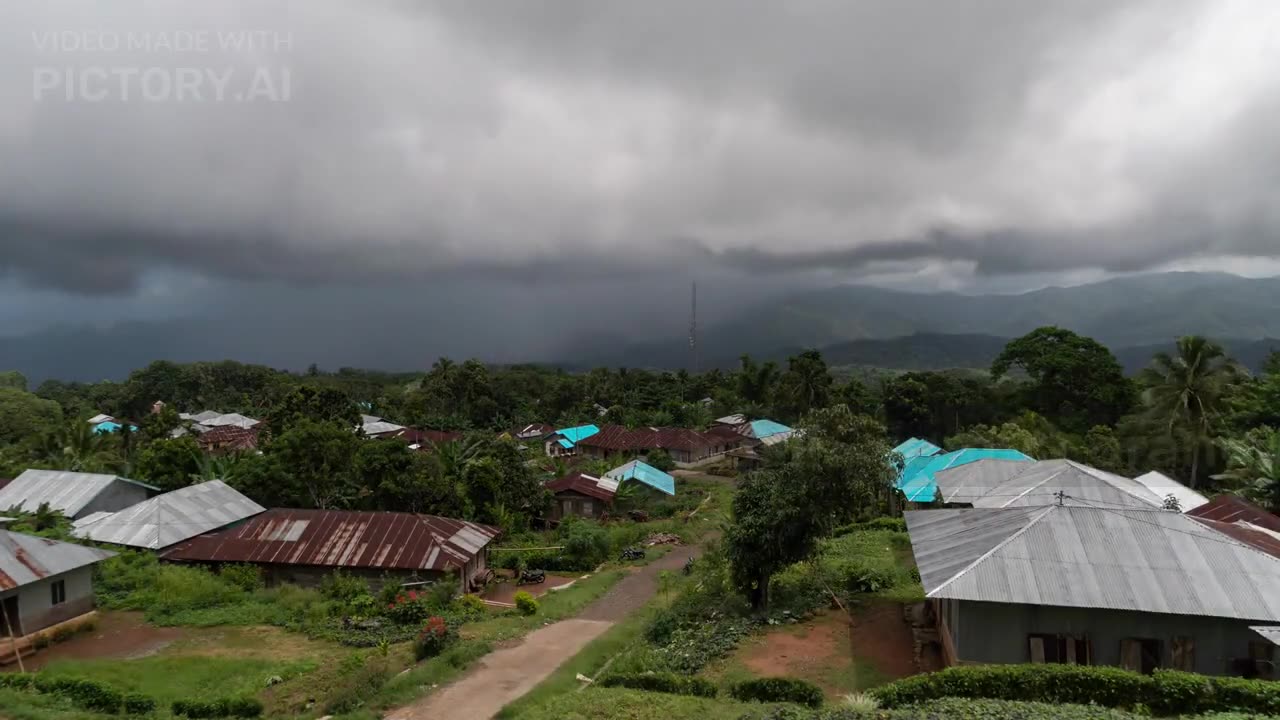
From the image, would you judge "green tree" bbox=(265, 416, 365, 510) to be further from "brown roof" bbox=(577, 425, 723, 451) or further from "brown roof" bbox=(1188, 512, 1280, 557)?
"brown roof" bbox=(577, 425, 723, 451)

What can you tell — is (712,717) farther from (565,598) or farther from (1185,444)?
(1185,444)

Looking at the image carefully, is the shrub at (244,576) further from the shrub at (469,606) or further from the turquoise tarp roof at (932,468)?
the turquoise tarp roof at (932,468)

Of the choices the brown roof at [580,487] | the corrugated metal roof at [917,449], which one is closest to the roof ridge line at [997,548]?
the brown roof at [580,487]

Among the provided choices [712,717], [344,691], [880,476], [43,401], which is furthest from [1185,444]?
[43,401]

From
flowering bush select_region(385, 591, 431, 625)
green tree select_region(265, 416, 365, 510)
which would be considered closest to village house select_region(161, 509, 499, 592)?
flowering bush select_region(385, 591, 431, 625)

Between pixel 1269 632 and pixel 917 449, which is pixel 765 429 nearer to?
pixel 917 449

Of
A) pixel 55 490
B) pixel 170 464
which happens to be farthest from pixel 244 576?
pixel 170 464
